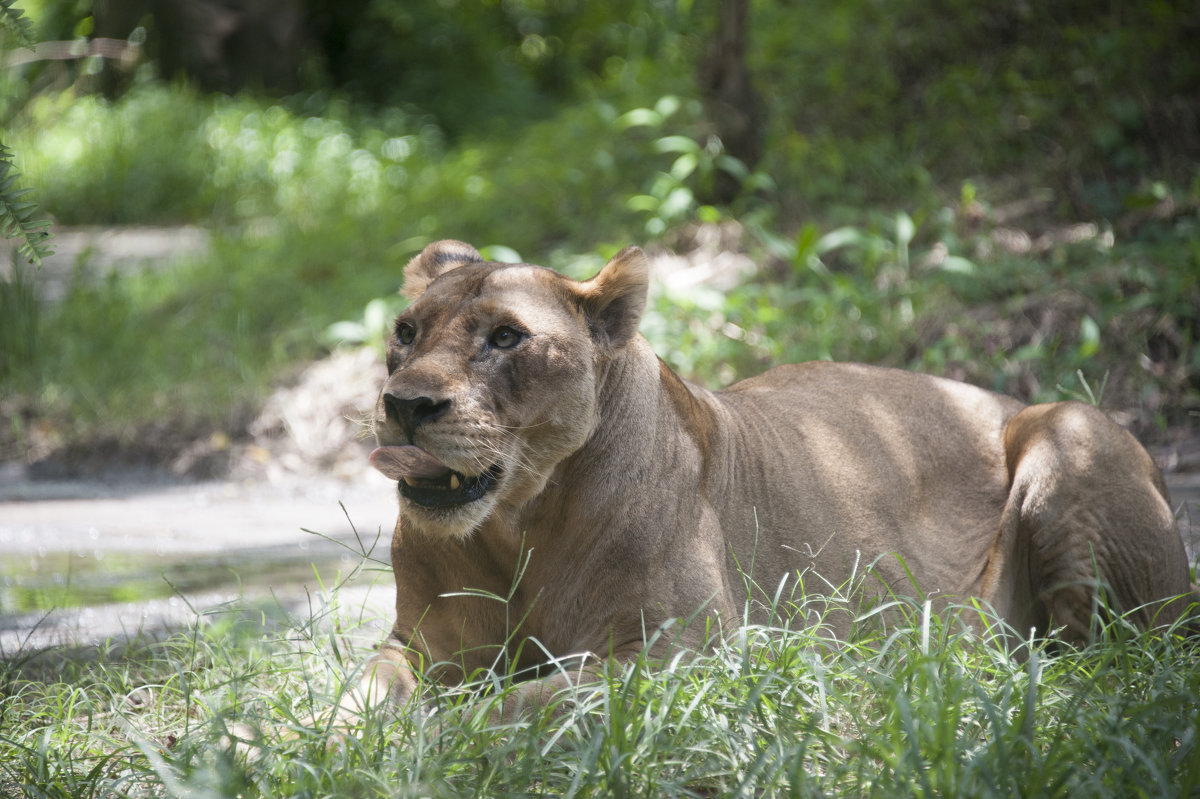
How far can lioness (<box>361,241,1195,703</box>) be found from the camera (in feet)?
9.67

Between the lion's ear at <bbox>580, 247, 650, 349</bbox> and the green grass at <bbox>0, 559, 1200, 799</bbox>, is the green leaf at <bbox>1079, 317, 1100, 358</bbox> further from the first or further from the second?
the lion's ear at <bbox>580, 247, 650, 349</bbox>

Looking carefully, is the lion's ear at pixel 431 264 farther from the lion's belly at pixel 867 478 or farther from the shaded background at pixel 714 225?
the shaded background at pixel 714 225

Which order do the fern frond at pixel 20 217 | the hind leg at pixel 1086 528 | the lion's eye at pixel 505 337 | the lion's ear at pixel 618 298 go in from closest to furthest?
the fern frond at pixel 20 217 < the lion's eye at pixel 505 337 < the lion's ear at pixel 618 298 < the hind leg at pixel 1086 528

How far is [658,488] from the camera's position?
319 cm

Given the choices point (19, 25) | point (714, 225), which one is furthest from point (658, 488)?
point (714, 225)

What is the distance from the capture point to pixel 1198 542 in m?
4.41

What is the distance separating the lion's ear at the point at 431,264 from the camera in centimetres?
362

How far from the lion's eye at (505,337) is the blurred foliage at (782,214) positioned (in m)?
3.03

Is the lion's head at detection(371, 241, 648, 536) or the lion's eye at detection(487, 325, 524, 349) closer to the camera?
the lion's head at detection(371, 241, 648, 536)

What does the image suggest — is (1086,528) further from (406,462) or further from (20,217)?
(20,217)

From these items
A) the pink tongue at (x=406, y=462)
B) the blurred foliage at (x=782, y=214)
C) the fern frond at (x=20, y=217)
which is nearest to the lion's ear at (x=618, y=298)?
the pink tongue at (x=406, y=462)

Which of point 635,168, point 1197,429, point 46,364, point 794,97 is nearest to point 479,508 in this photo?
point 1197,429

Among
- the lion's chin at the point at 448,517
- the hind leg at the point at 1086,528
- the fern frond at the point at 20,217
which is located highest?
the fern frond at the point at 20,217

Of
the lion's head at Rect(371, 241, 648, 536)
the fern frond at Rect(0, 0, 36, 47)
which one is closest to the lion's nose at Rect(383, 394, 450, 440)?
the lion's head at Rect(371, 241, 648, 536)
